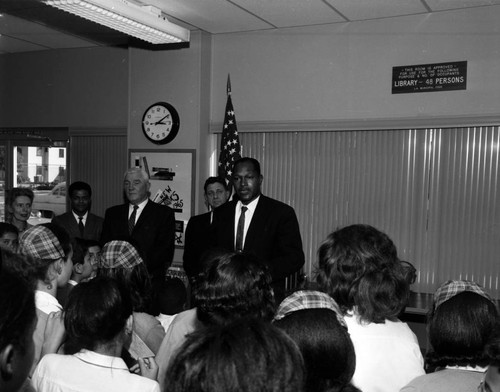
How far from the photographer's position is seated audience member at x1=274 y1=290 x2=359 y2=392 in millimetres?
1259

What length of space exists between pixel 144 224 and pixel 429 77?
2.49 metres

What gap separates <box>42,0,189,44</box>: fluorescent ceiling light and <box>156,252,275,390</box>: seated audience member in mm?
2683

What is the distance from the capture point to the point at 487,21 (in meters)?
4.27

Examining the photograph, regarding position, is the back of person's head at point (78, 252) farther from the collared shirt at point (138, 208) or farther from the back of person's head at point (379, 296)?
the back of person's head at point (379, 296)

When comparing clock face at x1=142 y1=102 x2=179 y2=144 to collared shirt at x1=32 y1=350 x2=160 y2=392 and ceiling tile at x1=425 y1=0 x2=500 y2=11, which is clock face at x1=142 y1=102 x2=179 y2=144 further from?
collared shirt at x1=32 y1=350 x2=160 y2=392

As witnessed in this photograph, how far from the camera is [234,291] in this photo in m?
1.70

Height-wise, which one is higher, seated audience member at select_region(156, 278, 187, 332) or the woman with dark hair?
the woman with dark hair

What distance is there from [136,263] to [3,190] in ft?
15.5

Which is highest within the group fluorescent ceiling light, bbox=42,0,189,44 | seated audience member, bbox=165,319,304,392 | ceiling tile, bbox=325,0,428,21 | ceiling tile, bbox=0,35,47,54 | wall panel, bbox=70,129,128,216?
ceiling tile, bbox=325,0,428,21

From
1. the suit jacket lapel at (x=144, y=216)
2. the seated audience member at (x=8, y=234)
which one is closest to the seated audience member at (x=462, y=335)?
the seated audience member at (x=8, y=234)

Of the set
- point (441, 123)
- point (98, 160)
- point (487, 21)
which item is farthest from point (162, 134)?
point (487, 21)

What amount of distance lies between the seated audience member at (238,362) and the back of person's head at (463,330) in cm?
92

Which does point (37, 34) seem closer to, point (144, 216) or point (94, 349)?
point (144, 216)

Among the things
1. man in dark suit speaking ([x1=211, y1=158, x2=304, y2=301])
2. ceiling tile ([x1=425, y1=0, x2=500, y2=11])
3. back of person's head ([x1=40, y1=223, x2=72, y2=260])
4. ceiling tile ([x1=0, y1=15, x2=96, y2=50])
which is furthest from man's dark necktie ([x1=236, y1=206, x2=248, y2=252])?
ceiling tile ([x1=0, y1=15, x2=96, y2=50])
